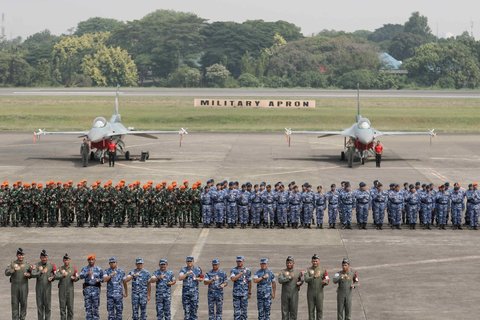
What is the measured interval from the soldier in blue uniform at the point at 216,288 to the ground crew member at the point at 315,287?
1.69 meters

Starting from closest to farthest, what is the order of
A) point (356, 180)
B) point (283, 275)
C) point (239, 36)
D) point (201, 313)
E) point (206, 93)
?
point (283, 275) → point (201, 313) → point (356, 180) → point (206, 93) → point (239, 36)

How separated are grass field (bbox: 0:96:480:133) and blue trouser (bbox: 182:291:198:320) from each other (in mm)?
53236

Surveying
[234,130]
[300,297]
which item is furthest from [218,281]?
[234,130]

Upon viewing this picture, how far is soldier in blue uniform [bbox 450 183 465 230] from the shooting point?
2831 cm

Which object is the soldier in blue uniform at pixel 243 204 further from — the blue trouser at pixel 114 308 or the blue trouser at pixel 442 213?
the blue trouser at pixel 114 308

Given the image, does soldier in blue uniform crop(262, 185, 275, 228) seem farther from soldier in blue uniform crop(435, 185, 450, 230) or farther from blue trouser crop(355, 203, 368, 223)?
soldier in blue uniform crop(435, 185, 450, 230)

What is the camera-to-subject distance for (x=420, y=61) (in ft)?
425

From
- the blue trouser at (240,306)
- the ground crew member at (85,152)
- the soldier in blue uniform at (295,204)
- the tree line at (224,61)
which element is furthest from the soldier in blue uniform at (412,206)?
the tree line at (224,61)

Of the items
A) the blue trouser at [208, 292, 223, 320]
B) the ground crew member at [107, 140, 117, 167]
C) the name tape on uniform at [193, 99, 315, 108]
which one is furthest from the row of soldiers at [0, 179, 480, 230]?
the name tape on uniform at [193, 99, 315, 108]

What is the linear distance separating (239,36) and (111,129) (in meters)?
106

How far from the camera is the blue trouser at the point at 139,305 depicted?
1778 centimetres

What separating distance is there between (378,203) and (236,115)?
5289 centimetres

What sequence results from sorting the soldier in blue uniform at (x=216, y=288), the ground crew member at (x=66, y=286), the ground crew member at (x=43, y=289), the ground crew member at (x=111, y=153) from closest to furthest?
the soldier in blue uniform at (x=216, y=288), the ground crew member at (x=66, y=286), the ground crew member at (x=43, y=289), the ground crew member at (x=111, y=153)

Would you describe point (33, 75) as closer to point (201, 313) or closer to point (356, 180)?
point (356, 180)
